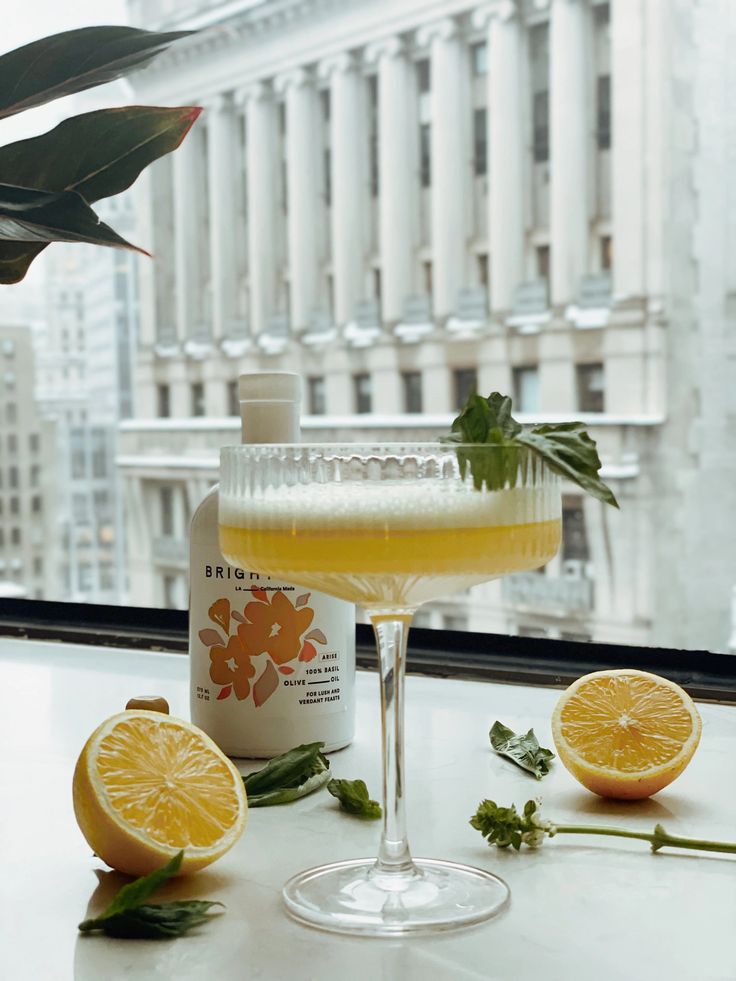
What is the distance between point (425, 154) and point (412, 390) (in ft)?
12.4

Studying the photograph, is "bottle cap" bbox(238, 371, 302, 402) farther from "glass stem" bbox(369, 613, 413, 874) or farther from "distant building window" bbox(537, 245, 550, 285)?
"distant building window" bbox(537, 245, 550, 285)

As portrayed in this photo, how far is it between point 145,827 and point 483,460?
8.5 inches

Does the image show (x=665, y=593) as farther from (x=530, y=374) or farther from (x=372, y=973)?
(x=372, y=973)

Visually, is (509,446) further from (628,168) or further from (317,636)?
(628,168)

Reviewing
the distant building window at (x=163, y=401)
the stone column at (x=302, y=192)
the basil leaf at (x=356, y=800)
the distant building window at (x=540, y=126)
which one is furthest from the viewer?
the distant building window at (x=163, y=401)

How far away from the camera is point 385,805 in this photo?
0.51 metres

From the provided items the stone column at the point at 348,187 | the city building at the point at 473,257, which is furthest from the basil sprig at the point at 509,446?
the stone column at the point at 348,187

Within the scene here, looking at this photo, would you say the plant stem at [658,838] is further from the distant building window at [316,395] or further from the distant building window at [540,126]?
the distant building window at [316,395]

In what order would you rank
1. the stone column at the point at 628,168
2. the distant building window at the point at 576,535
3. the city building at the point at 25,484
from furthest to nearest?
the city building at the point at 25,484 < the stone column at the point at 628,168 < the distant building window at the point at 576,535

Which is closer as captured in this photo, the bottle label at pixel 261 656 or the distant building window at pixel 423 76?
the bottle label at pixel 261 656

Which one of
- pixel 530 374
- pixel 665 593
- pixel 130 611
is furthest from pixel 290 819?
pixel 665 593

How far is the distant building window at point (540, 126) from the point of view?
18516mm

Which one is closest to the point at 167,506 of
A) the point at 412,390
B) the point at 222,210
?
the point at 412,390

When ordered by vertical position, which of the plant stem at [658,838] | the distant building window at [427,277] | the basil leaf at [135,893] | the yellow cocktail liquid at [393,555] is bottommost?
the plant stem at [658,838]
